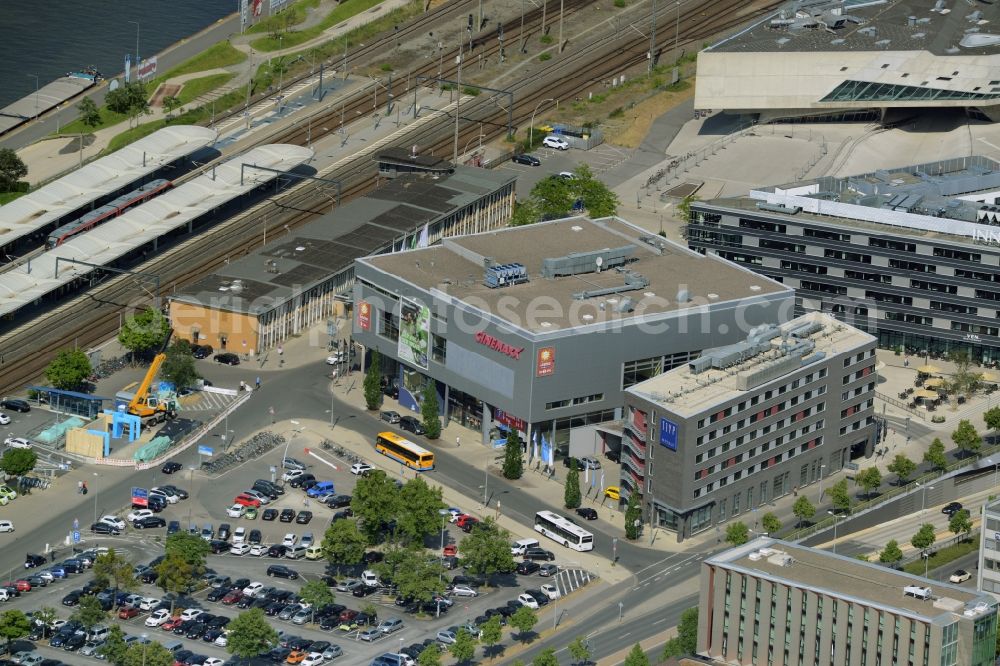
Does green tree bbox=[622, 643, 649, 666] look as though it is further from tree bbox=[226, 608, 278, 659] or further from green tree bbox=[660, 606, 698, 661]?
tree bbox=[226, 608, 278, 659]

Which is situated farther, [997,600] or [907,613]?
[997,600]

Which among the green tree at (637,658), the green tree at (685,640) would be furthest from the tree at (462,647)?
the green tree at (685,640)

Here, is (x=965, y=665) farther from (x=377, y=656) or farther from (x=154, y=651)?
(x=154, y=651)

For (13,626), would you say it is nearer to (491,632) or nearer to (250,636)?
(250,636)

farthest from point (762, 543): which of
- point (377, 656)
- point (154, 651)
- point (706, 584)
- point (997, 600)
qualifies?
point (154, 651)
